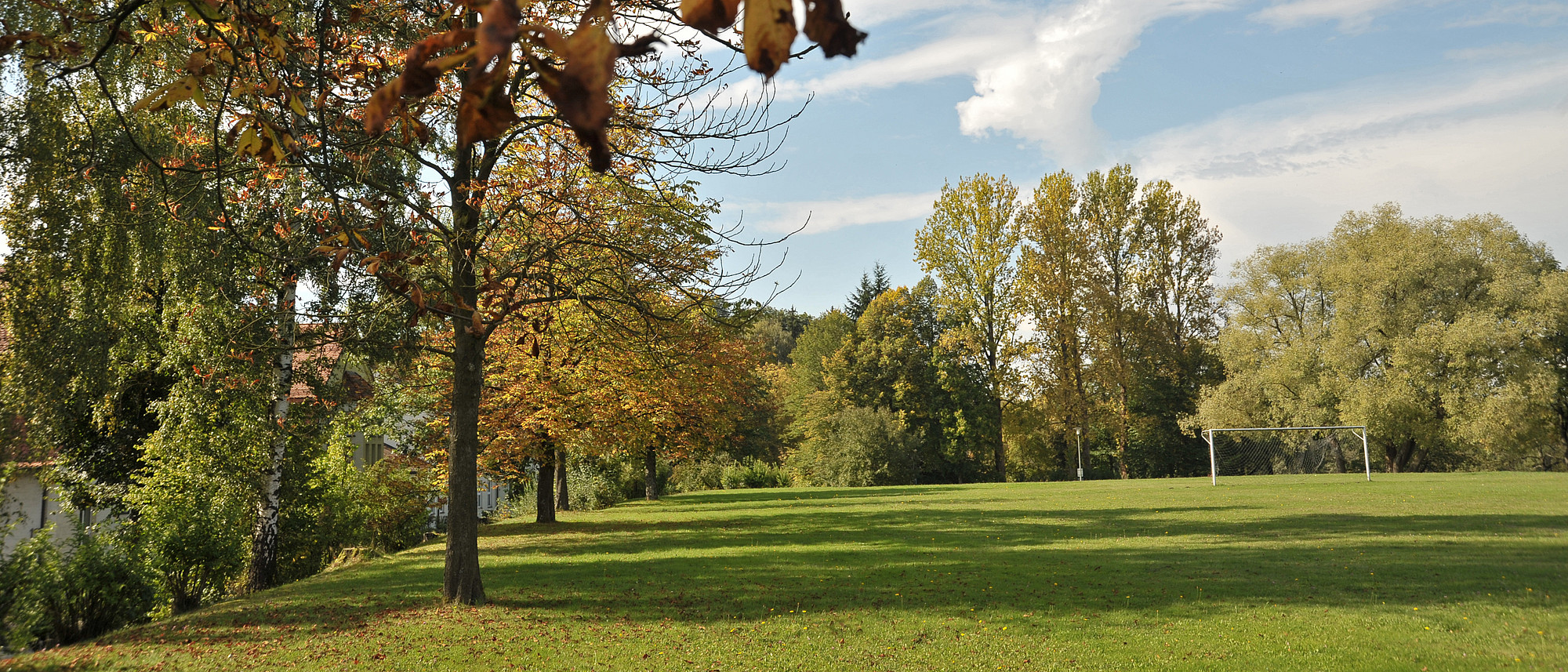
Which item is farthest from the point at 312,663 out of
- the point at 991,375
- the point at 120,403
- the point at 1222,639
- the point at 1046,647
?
the point at 991,375

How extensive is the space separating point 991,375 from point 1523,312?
21.2 meters

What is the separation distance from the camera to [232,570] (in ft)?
38.5

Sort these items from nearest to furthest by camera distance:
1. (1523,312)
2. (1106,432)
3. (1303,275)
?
(1523,312), (1303,275), (1106,432)

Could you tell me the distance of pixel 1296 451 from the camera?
38812mm

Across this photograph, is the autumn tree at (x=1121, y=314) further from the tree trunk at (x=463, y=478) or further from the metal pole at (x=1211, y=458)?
the tree trunk at (x=463, y=478)

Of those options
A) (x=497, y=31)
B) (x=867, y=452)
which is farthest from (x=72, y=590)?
(x=867, y=452)

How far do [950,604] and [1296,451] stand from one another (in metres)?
37.6

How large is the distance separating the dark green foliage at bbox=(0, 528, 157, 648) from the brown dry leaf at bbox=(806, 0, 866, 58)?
33.5 ft

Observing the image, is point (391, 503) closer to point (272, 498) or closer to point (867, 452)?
point (272, 498)

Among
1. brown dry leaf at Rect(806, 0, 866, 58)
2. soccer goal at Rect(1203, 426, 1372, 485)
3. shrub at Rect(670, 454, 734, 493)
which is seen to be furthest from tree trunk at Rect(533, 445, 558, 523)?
soccer goal at Rect(1203, 426, 1372, 485)

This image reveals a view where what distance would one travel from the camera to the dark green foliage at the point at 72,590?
26.5 ft

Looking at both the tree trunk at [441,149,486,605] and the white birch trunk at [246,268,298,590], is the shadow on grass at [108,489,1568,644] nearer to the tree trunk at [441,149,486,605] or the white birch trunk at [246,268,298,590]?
the tree trunk at [441,149,486,605]

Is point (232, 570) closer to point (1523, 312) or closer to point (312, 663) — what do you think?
point (312, 663)

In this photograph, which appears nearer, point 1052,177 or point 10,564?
point 10,564
